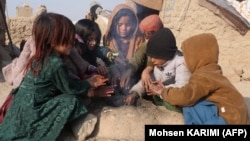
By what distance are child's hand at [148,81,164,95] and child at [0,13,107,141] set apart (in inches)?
23.2

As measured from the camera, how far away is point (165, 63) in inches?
120

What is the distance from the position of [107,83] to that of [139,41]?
1.53 metres

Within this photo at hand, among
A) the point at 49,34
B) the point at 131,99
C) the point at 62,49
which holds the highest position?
the point at 49,34

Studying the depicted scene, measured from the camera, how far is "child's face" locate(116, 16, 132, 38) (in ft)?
14.6

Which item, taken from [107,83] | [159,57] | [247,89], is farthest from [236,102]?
[247,89]

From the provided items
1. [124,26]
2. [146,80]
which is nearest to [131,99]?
[146,80]

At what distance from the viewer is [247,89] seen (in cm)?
594

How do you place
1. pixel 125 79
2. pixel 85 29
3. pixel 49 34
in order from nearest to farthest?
pixel 49 34, pixel 125 79, pixel 85 29

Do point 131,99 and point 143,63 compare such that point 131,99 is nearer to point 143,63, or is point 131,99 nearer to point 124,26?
point 143,63

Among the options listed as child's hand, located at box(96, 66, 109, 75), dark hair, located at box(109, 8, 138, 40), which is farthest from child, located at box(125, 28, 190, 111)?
dark hair, located at box(109, 8, 138, 40)

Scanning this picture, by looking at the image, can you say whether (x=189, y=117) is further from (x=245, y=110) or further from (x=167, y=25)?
(x=167, y=25)

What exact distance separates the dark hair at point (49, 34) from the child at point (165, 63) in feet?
2.33

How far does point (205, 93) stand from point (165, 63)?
19.6 inches

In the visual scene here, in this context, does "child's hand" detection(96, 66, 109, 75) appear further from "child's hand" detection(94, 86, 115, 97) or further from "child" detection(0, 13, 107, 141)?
"child" detection(0, 13, 107, 141)
